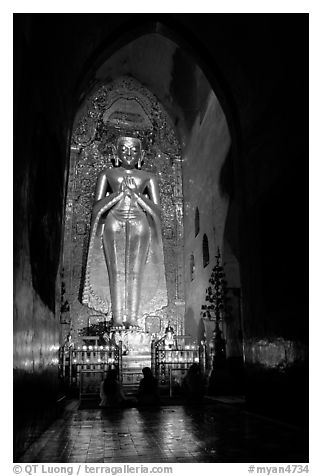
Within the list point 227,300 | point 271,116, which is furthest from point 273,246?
point 227,300

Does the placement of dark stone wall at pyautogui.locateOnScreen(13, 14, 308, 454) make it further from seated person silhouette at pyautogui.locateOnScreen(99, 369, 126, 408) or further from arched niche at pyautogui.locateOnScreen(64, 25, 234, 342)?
arched niche at pyautogui.locateOnScreen(64, 25, 234, 342)

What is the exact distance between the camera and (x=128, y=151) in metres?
12.8

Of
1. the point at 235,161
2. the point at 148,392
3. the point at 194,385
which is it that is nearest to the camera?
the point at 235,161

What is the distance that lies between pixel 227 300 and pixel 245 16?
208 inches

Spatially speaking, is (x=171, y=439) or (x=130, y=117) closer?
(x=171, y=439)

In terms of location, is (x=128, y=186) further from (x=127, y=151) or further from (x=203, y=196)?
(x=203, y=196)

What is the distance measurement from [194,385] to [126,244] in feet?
16.3

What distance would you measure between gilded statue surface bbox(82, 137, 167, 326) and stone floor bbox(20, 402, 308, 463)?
6.03 meters

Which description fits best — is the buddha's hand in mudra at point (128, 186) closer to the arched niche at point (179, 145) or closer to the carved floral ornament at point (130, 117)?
the arched niche at point (179, 145)

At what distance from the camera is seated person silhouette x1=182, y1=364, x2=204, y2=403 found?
25.3 feet

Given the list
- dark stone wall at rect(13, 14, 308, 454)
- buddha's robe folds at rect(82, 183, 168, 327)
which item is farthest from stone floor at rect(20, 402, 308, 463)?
buddha's robe folds at rect(82, 183, 168, 327)

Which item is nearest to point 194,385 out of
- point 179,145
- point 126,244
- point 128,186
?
point 126,244

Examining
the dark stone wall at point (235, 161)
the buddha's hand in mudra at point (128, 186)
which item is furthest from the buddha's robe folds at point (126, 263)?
the dark stone wall at point (235, 161)
